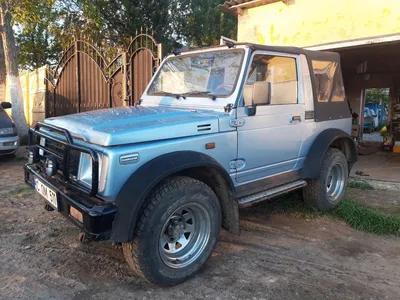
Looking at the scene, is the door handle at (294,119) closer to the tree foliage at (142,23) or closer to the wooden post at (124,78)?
the wooden post at (124,78)

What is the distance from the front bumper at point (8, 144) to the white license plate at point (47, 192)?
468 centimetres

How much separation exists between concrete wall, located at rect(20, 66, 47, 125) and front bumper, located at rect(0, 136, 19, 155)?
180 inches

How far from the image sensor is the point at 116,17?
14.8 metres

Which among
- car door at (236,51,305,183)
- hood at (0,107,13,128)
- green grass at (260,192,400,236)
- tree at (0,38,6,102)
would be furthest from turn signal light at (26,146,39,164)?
tree at (0,38,6,102)

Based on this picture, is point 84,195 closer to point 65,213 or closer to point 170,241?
point 65,213

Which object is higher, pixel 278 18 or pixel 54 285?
pixel 278 18

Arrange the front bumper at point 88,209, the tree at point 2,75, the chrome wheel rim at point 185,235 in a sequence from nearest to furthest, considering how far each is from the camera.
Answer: the front bumper at point 88,209, the chrome wheel rim at point 185,235, the tree at point 2,75

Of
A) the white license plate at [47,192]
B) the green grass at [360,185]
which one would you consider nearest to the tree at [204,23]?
the green grass at [360,185]

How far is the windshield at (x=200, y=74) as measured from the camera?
11.9ft

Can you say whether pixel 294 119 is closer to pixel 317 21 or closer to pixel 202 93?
pixel 202 93

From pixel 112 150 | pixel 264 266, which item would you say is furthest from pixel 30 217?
pixel 264 266

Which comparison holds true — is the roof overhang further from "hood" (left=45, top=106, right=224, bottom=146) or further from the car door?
"hood" (left=45, top=106, right=224, bottom=146)

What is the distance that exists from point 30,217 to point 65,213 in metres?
1.91

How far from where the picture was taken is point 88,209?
253 centimetres
